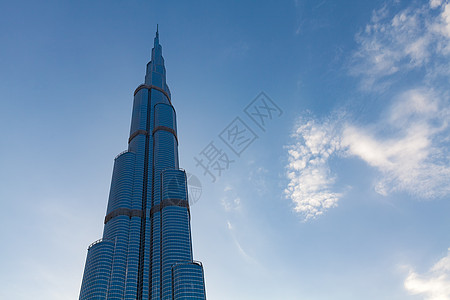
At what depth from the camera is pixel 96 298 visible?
7859 inches

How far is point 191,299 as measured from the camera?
7835 inches

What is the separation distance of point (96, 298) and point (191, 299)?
6064cm
